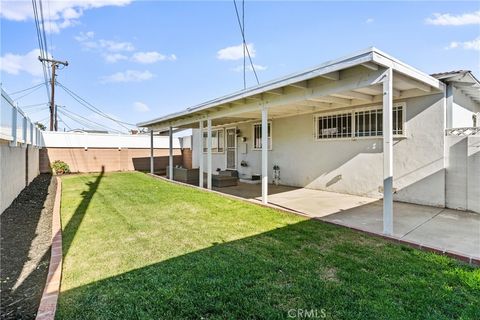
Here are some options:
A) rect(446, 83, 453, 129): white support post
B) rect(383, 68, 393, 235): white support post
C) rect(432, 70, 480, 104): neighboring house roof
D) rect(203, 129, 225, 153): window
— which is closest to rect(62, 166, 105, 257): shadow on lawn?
rect(383, 68, 393, 235): white support post

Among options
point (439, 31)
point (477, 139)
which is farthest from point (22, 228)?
point (439, 31)

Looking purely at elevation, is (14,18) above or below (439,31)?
above

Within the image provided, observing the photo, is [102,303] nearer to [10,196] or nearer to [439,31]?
[10,196]

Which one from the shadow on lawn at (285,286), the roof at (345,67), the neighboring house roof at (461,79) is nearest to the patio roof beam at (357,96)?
the roof at (345,67)

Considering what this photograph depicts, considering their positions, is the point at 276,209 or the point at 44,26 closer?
the point at 276,209

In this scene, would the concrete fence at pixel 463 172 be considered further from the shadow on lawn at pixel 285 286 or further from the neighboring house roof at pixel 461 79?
the shadow on lawn at pixel 285 286

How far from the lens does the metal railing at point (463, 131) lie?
624 cm

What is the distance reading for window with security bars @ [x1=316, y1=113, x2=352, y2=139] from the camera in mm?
8820

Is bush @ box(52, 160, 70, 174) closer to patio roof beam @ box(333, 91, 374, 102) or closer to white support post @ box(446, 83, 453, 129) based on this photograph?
patio roof beam @ box(333, 91, 374, 102)

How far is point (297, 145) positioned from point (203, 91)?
1499cm

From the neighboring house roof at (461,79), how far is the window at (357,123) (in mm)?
1170

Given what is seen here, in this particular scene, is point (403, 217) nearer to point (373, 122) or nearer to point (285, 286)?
point (373, 122)

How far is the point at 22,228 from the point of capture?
5.38 meters

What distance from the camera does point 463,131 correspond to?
254 inches
